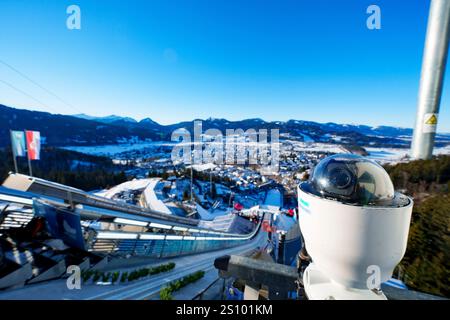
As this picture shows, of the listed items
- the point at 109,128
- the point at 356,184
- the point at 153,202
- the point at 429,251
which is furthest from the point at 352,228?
the point at 109,128

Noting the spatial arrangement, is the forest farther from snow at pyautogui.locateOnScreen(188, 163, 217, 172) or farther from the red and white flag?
snow at pyautogui.locateOnScreen(188, 163, 217, 172)

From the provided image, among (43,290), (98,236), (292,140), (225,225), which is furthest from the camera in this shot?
(292,140)

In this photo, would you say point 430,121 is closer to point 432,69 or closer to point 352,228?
point 432,69

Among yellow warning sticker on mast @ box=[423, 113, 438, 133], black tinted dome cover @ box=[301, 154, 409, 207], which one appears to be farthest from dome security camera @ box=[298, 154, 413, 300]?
yellow warning sticker on mast @ box=[423, 113, 438, 133]

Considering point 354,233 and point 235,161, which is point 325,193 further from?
point 235,161

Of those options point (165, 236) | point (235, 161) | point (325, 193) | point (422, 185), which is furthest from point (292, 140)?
point (325, 193)

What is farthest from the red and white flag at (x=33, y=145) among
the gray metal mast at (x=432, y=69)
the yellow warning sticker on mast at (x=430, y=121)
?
the gray metal mast at (x=432, y=69)

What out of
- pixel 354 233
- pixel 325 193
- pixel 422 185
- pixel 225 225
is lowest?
pixel 225 225
